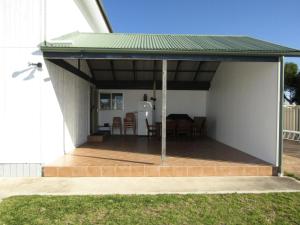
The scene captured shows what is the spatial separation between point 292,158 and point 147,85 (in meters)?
7.12

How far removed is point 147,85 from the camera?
13148 millimetres

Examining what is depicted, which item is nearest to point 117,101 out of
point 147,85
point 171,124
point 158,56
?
point 147,85

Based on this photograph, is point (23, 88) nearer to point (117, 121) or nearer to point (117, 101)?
point (117, 121)

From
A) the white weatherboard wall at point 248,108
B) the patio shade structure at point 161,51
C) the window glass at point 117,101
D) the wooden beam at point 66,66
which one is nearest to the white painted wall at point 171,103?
the window glass at point 117,101

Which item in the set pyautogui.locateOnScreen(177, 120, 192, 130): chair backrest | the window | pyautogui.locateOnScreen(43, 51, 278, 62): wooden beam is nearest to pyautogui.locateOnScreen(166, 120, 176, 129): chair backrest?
pyautogui.locateOnScreen(177, 120, 192, 130): chair backrest

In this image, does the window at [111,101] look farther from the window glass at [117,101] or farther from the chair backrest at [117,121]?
the chair backrest at [117,121]

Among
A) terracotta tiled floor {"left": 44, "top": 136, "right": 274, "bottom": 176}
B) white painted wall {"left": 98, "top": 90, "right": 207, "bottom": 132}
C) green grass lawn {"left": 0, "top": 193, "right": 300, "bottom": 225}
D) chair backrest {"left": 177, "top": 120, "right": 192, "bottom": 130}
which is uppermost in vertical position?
white painted wall {"left": 98, "top": 90, "right": 207, "bottom": 132}

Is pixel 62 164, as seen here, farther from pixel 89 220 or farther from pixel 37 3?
pixel 37 3

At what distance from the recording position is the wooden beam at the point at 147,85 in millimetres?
13016

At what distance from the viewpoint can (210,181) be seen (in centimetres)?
576

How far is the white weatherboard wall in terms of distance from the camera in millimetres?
6672

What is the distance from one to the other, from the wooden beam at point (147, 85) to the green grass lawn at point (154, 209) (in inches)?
343

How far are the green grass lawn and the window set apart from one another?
29.5ft

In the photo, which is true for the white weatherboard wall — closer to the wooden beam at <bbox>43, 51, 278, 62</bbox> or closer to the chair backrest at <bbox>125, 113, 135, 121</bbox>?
the wooden beam at <bbox>43, 51, 278, 62</bbox>
